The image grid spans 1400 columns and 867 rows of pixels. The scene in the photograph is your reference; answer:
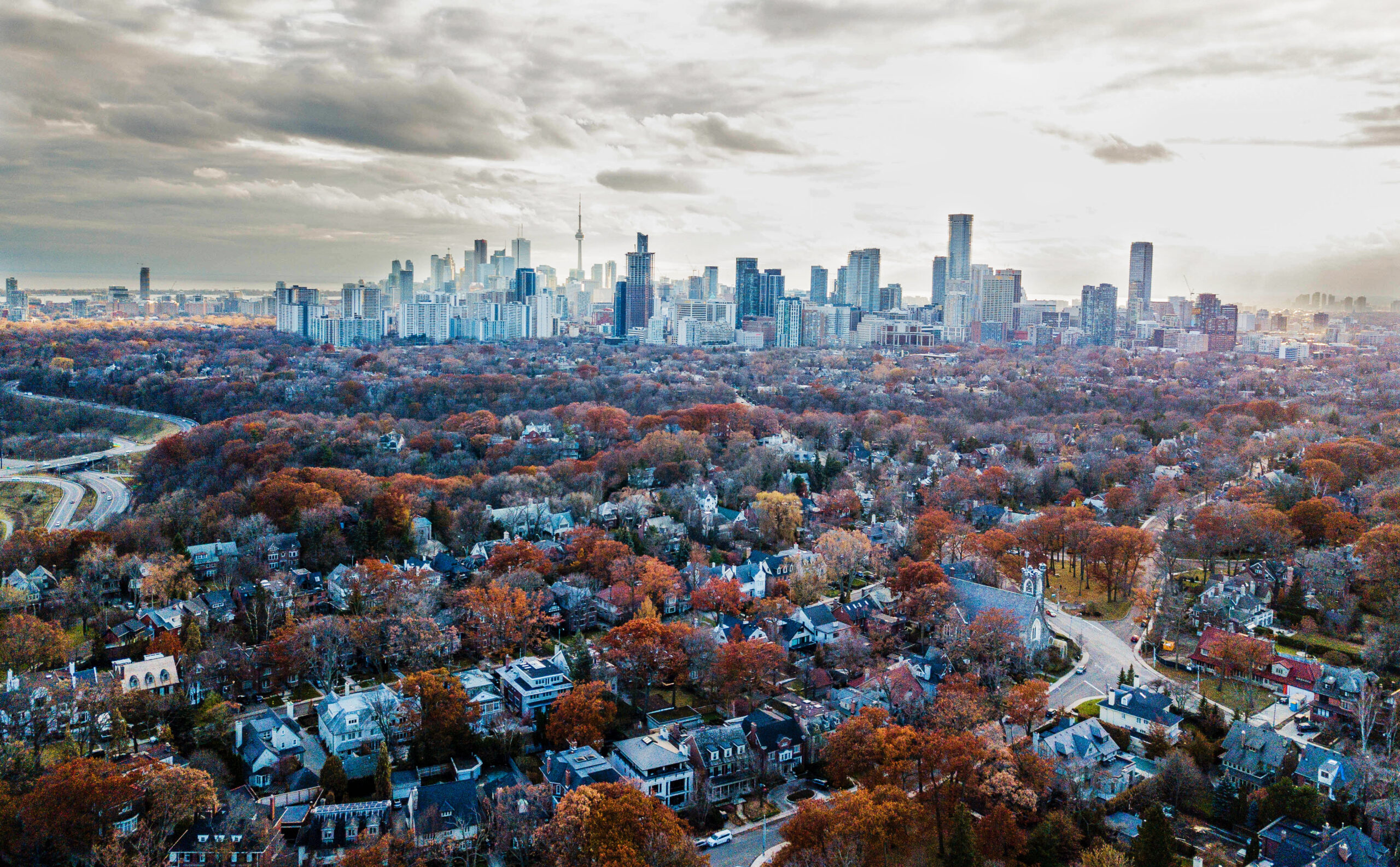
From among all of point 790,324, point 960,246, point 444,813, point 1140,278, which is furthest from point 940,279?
point 444,813

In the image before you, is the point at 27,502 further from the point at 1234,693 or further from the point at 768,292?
the point at 768,292

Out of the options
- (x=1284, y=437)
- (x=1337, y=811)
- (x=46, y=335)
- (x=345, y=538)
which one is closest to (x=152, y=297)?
(x=46, y=335)

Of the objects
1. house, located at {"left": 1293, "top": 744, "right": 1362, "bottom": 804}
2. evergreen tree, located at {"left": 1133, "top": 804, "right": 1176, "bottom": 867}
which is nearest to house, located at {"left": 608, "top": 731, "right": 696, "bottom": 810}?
evergreen tree, located at {"left": 1133, "top": 804, "right": 1176, "bottom": 867}

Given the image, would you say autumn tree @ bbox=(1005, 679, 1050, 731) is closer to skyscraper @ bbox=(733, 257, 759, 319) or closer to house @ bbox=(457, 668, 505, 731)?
house @ bbox=(457, 668, 505, 731)

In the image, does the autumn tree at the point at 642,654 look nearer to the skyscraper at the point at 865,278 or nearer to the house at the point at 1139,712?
the house at the point at 1139,712

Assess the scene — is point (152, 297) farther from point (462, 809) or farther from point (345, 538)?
point (462, 809)
